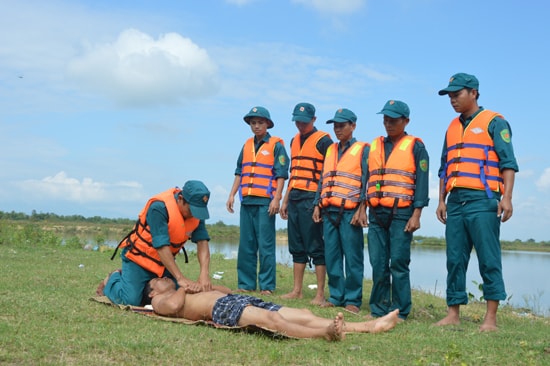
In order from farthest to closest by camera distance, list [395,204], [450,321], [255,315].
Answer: [395,204]
[450,321]
[255,315]

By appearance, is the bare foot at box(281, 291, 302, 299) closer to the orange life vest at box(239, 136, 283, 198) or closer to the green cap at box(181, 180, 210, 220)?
the orange life vest at box(239, 136, 283, 198)

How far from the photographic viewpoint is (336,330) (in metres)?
4.37

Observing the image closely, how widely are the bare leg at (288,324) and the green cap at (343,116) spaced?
9.01 ft

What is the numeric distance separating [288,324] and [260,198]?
333 cm

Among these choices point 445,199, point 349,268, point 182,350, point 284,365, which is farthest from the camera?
point 349,268

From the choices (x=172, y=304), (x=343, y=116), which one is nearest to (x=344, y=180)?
(x=343, y=116)

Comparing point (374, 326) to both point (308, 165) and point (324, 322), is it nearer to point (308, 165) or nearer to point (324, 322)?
point (324, 322)

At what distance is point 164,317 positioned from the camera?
16.9 ft

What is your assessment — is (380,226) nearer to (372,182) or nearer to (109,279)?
(372,182)

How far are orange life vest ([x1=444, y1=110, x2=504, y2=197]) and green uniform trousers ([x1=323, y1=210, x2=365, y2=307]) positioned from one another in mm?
1335

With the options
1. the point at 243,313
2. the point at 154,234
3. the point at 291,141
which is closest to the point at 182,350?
the point at 243,313

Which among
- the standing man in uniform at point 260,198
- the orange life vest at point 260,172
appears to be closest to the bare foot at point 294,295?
the standing man in uniform at point 260,198

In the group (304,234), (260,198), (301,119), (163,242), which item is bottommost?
(163,242)

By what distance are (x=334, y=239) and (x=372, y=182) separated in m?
0.94
